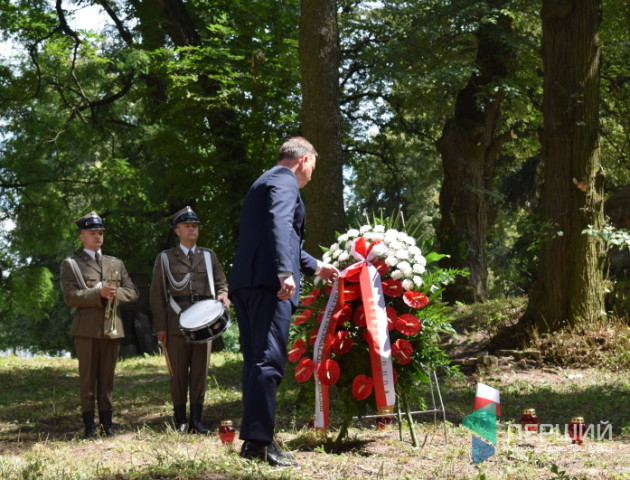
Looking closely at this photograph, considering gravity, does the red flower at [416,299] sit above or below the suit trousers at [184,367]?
above

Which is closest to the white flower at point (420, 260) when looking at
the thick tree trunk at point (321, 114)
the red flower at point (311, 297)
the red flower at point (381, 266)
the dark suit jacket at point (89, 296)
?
the red flower at point (381, 266)

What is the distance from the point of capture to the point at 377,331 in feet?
20.7

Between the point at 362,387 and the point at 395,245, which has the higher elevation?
the point at 395,245

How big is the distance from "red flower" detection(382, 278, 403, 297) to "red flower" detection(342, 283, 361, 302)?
208 mm

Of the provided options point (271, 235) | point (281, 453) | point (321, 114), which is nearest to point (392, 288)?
point (271, 235)

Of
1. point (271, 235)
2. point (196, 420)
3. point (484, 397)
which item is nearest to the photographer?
point (484, 397)

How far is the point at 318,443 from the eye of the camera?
6781 millimetres

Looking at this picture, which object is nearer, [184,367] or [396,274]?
[396,274]

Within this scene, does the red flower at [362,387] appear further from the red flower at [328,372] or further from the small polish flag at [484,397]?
the small polish flag at [484,397]

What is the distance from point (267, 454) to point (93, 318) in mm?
3251

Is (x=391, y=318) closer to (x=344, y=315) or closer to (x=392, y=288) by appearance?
(x=392, y=288)

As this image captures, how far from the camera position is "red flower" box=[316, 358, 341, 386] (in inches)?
253

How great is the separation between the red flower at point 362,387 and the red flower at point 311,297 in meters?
0.73

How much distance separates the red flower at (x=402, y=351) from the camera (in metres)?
6.52
